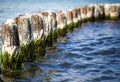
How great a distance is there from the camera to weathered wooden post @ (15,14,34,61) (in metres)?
9.07

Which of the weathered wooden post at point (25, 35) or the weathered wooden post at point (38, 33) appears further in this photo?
the weathered wooden post at point (38, 33)

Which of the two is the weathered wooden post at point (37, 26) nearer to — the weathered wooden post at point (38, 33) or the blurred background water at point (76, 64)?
the weathered wooden post at point (38, 33)

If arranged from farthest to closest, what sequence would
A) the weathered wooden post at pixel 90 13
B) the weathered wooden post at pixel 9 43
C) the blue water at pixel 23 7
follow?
1. the blue water at pixel 23 7
2. the weathered wooden post at pixel 90 13
3. the weathered wooden post at pixel 9 43

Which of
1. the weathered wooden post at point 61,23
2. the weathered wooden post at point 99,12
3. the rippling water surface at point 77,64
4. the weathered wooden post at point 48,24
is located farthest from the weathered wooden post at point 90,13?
the weathered wooden post at point 48,24

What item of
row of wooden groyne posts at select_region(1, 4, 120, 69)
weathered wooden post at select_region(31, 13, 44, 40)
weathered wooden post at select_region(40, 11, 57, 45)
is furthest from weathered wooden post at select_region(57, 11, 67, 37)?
weathered wooden post at select_region(31, 13, 44, 40)

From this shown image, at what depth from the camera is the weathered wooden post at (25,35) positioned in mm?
9070

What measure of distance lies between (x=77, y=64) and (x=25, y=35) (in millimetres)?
2162

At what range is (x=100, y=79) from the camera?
26.0 ft

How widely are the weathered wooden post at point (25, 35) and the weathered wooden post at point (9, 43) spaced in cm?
97

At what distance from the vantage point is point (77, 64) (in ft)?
31.5

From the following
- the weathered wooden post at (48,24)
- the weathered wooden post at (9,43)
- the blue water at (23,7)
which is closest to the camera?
the weathered wooden post at (9,43)

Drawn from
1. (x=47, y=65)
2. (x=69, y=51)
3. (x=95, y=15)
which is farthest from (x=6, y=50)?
(x=95, y=15)

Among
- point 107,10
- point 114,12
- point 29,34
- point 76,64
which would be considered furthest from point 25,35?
point 114,12

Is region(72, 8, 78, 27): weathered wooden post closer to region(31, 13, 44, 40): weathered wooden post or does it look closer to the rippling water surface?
the rippling water surface
